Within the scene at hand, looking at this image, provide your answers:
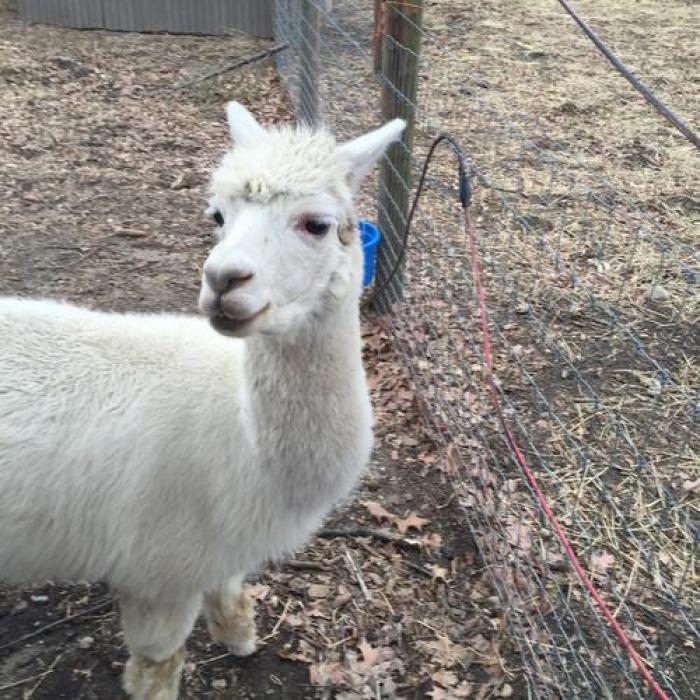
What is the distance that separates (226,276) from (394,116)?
108 inches

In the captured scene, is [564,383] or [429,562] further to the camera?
[564,383]

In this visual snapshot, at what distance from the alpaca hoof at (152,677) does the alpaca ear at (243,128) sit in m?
1.70

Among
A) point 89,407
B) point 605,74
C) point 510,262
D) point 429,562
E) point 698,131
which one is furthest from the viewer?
point 605,74

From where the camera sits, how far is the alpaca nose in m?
1.86

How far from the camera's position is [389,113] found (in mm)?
4340

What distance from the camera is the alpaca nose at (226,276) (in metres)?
1.86

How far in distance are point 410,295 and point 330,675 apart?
2412 millimetres

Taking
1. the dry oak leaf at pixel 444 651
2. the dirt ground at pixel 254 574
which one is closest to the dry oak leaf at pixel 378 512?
the dirt ground at pixel 254 574

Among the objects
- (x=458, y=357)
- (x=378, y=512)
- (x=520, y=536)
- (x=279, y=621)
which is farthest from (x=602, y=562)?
(x=458, y=357)

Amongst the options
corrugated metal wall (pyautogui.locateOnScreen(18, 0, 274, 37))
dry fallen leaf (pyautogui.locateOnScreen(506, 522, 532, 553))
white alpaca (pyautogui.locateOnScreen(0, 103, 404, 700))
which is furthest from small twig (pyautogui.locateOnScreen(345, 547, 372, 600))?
corrugated metal wall (pyautogui.locateOnScreen(18, 0, 274, 37))

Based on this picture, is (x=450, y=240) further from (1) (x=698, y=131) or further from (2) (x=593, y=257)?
(1) (x=698, y=131)

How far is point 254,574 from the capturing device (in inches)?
132

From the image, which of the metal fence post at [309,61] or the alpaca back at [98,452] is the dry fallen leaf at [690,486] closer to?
the alpaca back at [98,452]

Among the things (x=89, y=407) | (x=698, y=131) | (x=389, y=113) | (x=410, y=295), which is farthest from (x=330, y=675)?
(x=698, y=131)
